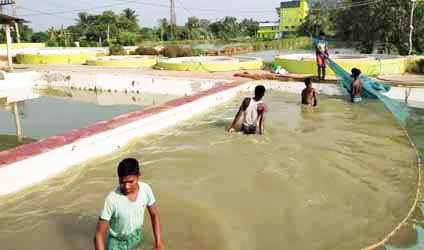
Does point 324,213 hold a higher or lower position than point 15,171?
lower

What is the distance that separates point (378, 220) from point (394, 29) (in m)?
22.9

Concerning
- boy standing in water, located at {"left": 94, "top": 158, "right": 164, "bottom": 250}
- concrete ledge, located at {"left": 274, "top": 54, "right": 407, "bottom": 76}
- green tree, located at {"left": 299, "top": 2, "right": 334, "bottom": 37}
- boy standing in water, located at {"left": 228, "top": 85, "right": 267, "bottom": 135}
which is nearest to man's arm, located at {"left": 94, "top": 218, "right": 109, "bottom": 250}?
boy standing in water, located at {"left": 94, "top": 158, "right": 164, "bottom": 250}

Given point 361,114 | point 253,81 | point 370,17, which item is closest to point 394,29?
point 370,17

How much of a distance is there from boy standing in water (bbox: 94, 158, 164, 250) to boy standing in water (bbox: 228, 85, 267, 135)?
391 cm

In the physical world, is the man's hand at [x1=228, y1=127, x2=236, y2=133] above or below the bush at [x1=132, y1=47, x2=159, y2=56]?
below

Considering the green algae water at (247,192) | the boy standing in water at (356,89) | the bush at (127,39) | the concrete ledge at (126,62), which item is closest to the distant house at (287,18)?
the bush at (127,39)

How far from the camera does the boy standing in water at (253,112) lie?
6469 mm

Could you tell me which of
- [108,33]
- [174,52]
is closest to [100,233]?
[174,52]

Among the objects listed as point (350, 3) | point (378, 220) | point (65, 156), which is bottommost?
point (378, 220)

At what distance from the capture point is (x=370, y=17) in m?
26.1

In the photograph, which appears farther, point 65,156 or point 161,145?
point 161,145

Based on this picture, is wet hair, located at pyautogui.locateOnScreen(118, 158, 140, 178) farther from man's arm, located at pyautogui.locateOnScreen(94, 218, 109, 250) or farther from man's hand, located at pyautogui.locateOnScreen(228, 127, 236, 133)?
man's hand, located at pyautogui.locateOnScreen(228, 127, 236, 133)

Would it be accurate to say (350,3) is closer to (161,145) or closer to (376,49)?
(376,49)

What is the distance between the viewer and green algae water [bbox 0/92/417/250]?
3.72m
